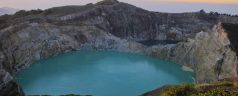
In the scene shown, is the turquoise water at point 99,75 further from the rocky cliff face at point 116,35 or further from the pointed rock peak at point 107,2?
the pointed rock peak at point 107,2

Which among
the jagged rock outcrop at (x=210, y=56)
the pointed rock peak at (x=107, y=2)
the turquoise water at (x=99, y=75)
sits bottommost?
the turquoise water at (x=99, y=75)

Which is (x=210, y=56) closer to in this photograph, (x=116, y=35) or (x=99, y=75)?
(x=99, y=75)

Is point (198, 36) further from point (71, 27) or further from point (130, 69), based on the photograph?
point (71, 27)

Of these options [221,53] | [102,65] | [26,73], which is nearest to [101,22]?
[102,65]

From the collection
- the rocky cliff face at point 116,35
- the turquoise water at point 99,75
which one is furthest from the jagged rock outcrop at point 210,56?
the turquoise water at point 99,75

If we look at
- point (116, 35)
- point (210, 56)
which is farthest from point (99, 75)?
point (116, 35)
